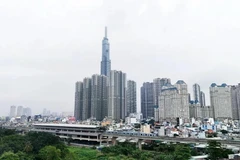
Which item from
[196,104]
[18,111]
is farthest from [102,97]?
[18,111]

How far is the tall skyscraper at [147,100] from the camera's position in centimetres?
8844

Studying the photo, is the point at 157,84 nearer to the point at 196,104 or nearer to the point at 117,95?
the point at 196,104

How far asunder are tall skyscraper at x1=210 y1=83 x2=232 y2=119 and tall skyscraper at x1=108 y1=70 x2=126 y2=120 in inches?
1124

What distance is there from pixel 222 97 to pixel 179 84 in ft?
39.0

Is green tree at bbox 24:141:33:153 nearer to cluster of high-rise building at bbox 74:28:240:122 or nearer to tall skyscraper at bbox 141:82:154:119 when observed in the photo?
cluster of high-rise building at bbox 74:28:240:122

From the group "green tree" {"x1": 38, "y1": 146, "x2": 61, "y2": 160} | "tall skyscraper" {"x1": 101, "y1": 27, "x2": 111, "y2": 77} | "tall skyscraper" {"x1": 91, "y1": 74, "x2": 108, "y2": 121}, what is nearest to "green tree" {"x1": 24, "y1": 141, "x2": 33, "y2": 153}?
"green tree" {"x1": 38, "y1": 146, "x2": 61, "y2": 160}

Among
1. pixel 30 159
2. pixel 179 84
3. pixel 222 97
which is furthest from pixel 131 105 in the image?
pixel 30 159

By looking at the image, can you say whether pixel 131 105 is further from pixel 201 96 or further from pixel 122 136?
pixel 122 136

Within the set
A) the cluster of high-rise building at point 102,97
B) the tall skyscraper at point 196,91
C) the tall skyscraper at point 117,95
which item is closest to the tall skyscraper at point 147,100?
the cluster of high-rise building at point 102,97

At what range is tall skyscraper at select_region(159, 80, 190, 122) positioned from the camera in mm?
61219

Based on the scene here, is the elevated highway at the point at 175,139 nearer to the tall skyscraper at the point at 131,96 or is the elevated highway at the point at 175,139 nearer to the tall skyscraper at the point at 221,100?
the tall skyscraper at the point at 221,100

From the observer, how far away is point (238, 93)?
62.1m

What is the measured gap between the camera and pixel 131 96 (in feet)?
281

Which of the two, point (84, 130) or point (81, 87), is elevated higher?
point (81, 87)
